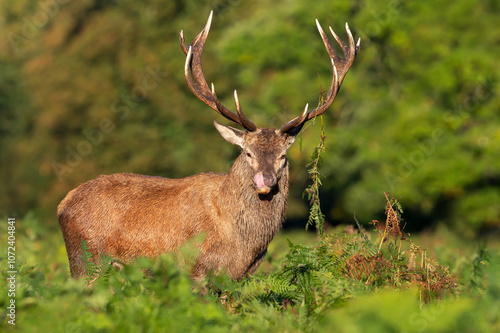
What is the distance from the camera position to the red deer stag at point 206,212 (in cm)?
618

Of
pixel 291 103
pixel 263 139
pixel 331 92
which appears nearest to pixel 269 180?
pixel 263 139

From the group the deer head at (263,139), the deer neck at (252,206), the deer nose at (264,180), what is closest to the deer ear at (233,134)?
the deer head at (263,139)

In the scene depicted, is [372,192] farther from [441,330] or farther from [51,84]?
[441,330]

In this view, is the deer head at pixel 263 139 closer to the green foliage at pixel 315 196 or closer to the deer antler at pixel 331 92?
the deer antler at pixel 331 92

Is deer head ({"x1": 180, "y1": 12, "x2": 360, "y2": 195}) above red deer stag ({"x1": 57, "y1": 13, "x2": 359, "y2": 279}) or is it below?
above

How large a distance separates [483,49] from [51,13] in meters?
20.1

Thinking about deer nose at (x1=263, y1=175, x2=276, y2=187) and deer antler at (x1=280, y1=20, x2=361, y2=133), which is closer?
deer nose at (x1=263, y1=175, x2=276, y2=187)

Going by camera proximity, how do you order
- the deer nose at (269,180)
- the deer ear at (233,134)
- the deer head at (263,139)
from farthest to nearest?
1. the deer ear at (233,134)
2. the deer head at (263,139)
3. the deer nose at (269,180)

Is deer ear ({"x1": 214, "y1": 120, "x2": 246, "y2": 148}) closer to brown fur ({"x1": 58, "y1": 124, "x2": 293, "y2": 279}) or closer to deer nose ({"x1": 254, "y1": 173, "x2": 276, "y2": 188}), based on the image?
brown fur ({"x1": 58, "y1": 124, "x2": 293, "y2": 279})

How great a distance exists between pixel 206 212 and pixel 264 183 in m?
0.72

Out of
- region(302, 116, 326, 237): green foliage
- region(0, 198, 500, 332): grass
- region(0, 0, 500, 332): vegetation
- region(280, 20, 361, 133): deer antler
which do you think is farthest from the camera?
region(0, 0, 500, 332): vegetation

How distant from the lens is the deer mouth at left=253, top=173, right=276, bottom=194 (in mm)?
5996

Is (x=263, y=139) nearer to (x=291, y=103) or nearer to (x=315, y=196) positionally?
(x=315, y=196)

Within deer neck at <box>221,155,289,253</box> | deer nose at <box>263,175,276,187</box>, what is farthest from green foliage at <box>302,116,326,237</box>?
deer neck at <box>221,155,289,253</box>
